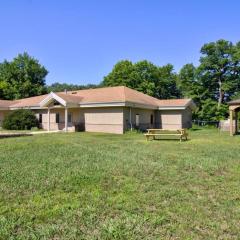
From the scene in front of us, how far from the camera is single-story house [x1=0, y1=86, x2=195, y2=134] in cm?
2661

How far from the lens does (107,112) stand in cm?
2703

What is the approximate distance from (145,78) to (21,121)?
97.2 feet

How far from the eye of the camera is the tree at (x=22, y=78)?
171ft

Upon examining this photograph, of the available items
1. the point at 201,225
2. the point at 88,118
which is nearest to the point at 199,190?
the point at 201,225

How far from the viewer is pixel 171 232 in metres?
4.59

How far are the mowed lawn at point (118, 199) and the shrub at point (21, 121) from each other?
858 inches

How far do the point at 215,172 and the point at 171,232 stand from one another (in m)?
4.55

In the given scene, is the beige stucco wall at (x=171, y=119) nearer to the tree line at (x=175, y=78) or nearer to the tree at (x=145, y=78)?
the tree line at (x=175, y=78)

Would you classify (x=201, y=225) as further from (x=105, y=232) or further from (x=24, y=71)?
(x=24, y=71)

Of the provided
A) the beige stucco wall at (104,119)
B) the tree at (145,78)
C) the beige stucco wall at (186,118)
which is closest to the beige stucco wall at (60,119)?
the beige stucco wall at (104,119)

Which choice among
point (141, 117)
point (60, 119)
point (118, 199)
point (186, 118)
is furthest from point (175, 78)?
point (118, 199)

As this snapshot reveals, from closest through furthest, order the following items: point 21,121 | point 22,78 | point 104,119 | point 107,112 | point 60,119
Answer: point 107,112 < point 104,119 < point 21,121 < point 60,119 < point 22,78

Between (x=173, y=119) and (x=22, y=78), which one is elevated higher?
(x=22, y=78)

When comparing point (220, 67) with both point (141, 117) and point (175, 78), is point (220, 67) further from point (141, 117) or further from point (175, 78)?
point (141, 117)
